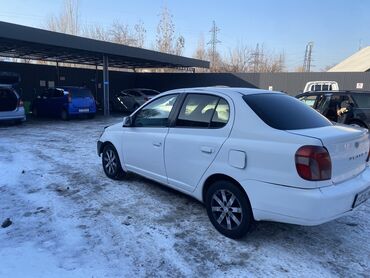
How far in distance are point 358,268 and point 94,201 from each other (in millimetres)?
3513

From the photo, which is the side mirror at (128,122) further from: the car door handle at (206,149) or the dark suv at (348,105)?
the dark suv at (348,105)

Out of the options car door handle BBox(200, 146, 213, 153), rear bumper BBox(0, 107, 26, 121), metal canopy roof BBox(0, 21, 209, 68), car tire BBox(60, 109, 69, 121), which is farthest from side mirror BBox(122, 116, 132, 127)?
car tire BBox(60, 109, 69, 121)

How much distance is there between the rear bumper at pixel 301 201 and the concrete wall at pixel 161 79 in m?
18.9

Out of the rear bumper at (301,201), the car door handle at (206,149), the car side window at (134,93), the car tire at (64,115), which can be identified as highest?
the car side window at (134,93)

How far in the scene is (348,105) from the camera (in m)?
9.93

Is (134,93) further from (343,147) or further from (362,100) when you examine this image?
(343,147)

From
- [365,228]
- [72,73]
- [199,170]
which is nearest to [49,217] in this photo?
[199,170]

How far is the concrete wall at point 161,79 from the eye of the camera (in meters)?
20.2

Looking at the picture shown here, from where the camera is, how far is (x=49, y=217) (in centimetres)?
436

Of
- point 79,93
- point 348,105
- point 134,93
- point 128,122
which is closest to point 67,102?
point 79,93

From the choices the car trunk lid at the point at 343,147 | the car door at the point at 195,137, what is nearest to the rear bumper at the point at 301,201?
the car trunk lid at the point at 343,147

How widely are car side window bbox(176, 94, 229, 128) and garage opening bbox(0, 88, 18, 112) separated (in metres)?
10.6

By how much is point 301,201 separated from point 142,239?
1.81 meters

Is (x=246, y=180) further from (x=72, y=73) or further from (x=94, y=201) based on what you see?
(x=72, y=73)
